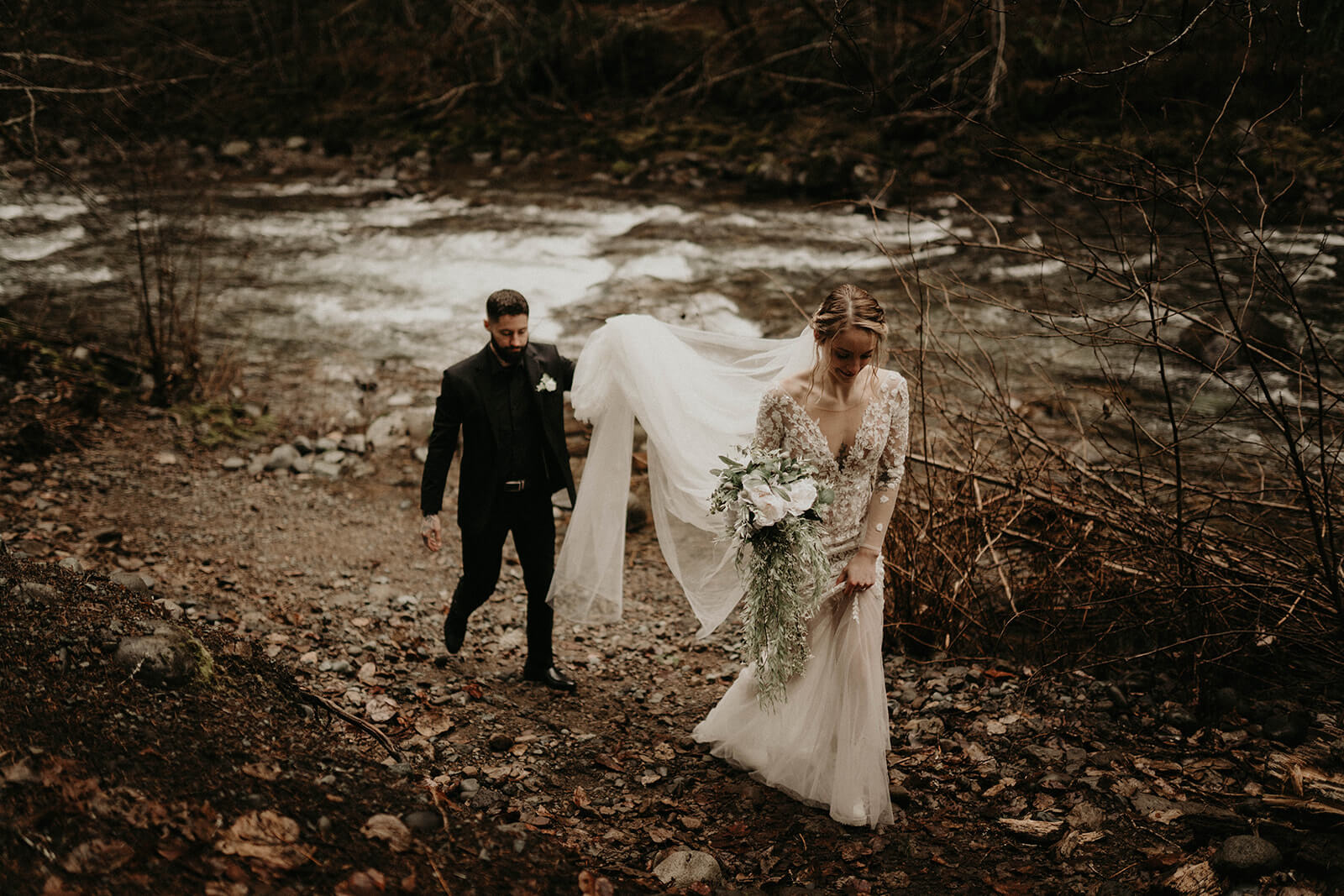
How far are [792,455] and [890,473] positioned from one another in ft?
1.45

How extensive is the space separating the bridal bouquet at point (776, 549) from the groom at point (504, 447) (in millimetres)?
1281

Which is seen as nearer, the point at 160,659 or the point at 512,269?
the point at 160,659

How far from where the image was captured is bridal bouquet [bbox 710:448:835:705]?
3709 millimetres

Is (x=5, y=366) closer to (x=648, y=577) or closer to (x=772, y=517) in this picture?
(x=648, y=577)

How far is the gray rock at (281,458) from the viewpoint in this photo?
8062 mm

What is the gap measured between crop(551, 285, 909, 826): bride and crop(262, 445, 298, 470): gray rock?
4.27 m

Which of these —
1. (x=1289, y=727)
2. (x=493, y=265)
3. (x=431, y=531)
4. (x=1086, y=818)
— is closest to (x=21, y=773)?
(x=431, y=531)

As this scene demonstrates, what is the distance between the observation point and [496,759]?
4.50m

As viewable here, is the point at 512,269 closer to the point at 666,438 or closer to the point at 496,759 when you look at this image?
the point at 666,438

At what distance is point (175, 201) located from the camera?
49.8ft

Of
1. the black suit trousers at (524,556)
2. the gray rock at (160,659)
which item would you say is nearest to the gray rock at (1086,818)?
the black suit trousers at (524,556)

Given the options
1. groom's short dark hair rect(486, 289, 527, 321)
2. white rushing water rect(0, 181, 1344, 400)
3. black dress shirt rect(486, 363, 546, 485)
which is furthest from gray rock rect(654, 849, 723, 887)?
white rushing water rect(0, 181, 1344, 400)

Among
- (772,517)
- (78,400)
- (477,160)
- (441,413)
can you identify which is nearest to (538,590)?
(441,413)

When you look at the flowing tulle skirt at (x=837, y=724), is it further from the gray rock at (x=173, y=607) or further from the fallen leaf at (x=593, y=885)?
the gray rock at (x=173, y=607)
